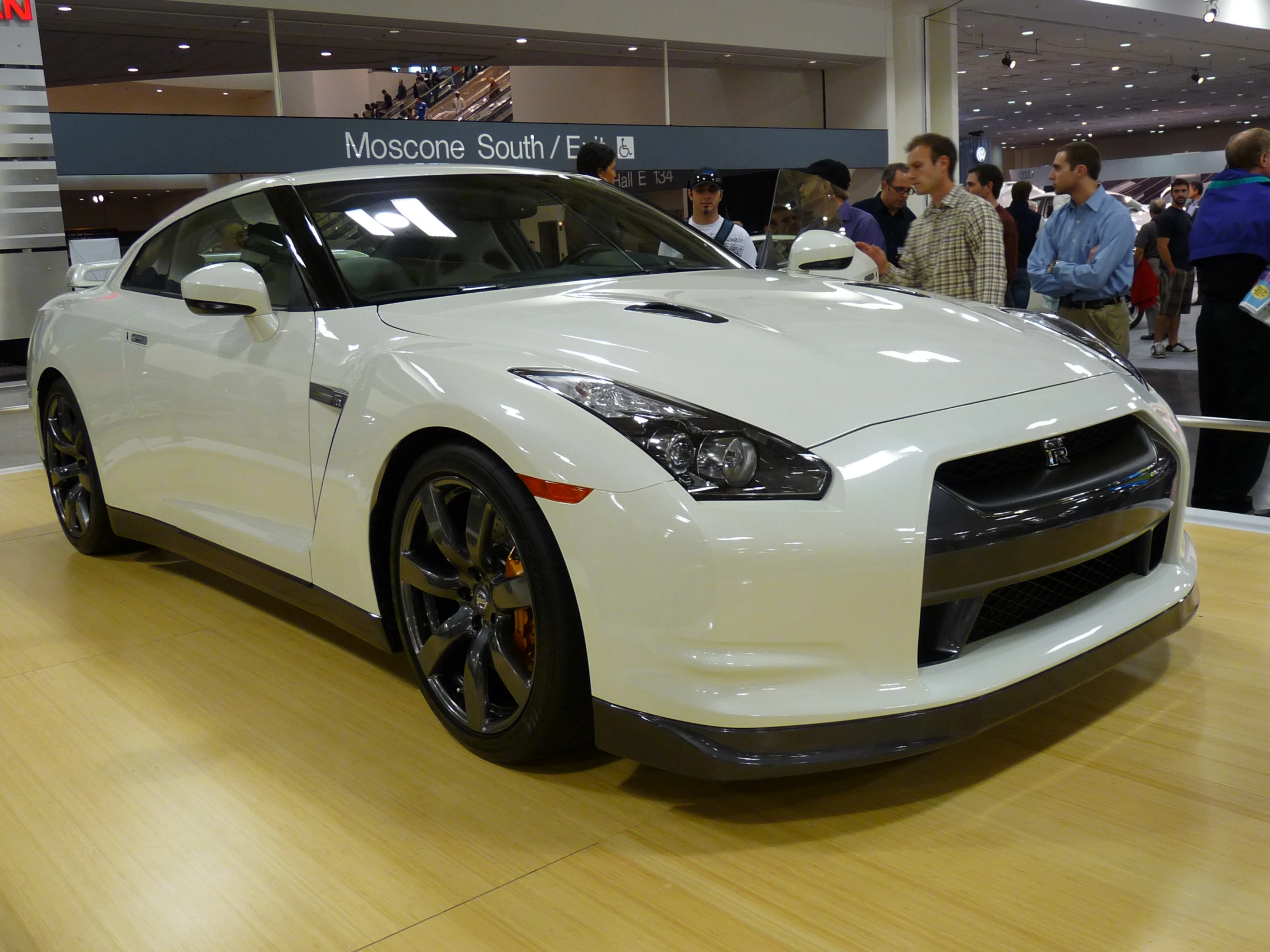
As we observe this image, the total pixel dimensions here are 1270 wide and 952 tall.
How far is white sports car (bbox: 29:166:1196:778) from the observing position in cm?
176

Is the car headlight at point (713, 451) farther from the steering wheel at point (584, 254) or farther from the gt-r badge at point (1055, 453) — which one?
the steering wheel at point (584, 254)

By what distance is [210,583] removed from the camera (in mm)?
3639

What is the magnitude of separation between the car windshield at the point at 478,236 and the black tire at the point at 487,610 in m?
0.59

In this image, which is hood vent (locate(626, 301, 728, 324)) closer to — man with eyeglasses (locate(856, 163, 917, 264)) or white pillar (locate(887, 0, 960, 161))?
man with eyeglasses (locate(856, 163, 917, 264))

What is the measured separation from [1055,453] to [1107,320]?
2867 mm

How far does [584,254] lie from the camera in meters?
2.87

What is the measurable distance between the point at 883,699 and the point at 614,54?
456 inches

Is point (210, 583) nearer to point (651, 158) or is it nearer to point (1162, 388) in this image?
point (1162, 388)

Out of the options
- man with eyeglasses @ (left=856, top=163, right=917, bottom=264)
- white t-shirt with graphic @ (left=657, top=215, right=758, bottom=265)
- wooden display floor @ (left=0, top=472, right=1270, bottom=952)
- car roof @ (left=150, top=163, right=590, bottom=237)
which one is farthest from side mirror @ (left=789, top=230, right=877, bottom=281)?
man with eyeglasses @ (left=856, top=163, right=917, bottom=264)

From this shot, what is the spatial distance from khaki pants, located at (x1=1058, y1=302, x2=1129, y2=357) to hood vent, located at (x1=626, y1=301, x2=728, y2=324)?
2726 millimetres

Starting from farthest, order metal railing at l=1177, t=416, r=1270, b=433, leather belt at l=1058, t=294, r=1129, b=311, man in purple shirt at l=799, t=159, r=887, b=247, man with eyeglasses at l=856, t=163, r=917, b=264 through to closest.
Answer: man with eyeglasses at l=856, t=163, r=917, b=264 → man in purple shirt at l=799, t=159, r=887, b=247 → leather belt at l=1058, t=294, r=1129, b=311 → metal railing at l=1177, t=416, r=1270, b=433

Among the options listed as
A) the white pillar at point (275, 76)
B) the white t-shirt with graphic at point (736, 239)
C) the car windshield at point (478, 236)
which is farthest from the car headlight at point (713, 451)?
the white pillar at point (275, 76)

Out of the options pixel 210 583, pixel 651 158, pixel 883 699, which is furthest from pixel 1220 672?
pixel 651 158

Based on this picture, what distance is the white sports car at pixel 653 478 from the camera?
69.3 inches
